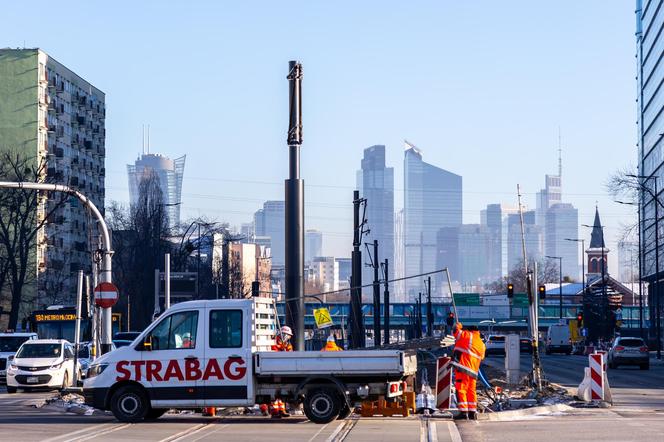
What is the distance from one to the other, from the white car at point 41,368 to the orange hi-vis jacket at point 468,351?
703 inches

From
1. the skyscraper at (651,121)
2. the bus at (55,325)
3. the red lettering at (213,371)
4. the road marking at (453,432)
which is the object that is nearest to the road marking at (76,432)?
the red lettering at (213,371)

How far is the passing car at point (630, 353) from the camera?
5762 cm

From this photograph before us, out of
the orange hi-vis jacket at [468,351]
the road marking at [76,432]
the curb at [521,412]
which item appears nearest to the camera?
the road marking at [76,432]

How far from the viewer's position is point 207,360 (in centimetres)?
2172

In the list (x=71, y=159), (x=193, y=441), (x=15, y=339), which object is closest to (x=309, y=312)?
(x=71, y=159)

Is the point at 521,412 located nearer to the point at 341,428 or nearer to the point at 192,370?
the point at 341,428

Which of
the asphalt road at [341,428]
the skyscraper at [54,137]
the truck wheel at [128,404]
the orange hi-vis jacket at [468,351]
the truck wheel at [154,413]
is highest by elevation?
the skyscraper at [54,137]

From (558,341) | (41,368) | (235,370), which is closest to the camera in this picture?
(235,370)

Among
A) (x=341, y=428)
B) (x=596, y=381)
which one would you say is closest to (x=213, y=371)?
(x=341, y=428)

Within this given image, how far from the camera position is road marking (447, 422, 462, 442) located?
18391mm

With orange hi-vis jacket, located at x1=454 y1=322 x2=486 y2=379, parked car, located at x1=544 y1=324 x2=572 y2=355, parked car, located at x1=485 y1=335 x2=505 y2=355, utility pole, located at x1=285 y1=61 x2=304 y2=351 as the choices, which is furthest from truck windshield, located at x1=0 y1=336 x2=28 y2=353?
parked car, located at x1=544 y1=324 x2=572 y2=355

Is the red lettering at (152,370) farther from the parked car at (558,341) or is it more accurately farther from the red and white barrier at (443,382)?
the parked car at (558,341)

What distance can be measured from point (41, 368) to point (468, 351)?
18.6 meters

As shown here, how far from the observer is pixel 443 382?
23.5 metres
